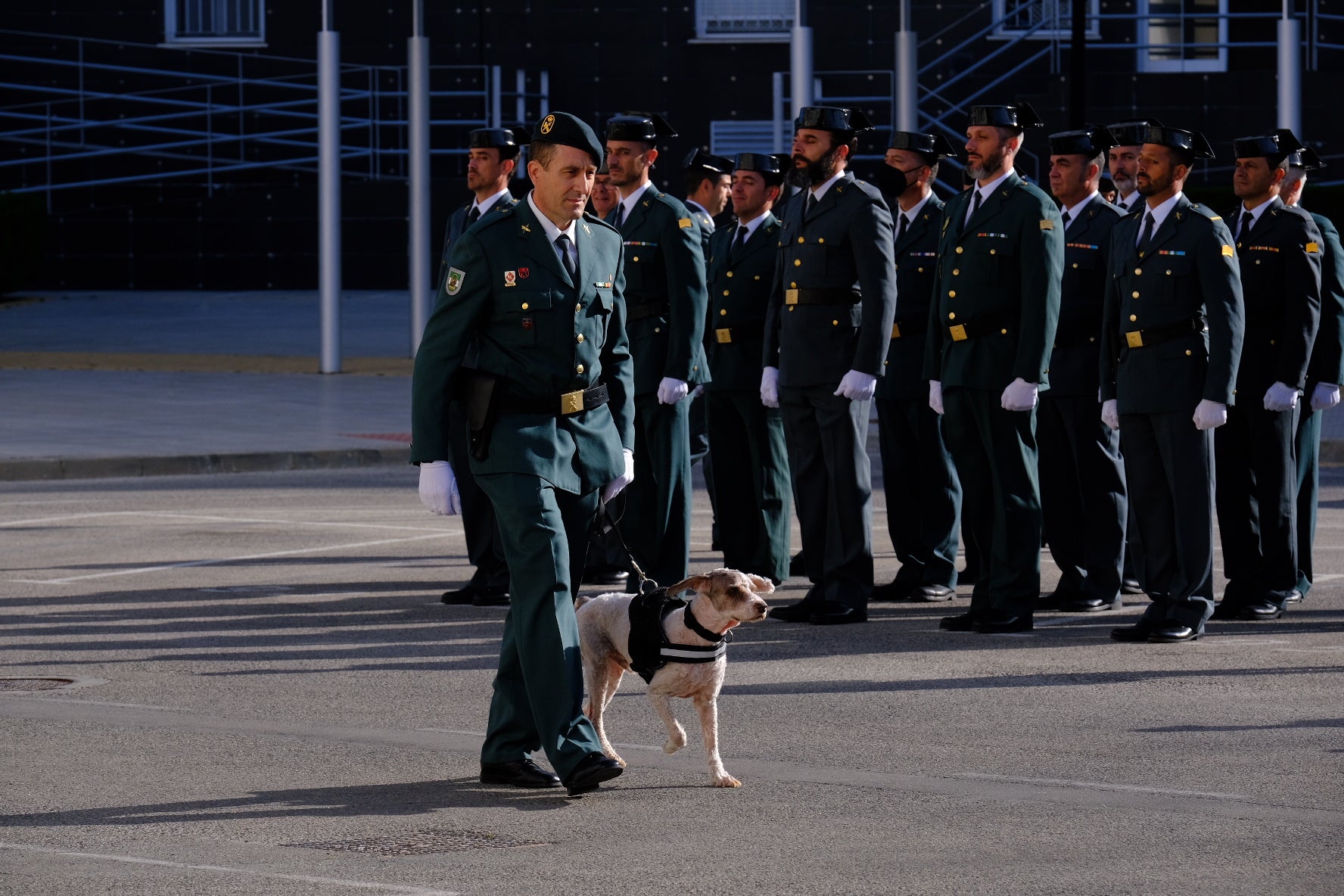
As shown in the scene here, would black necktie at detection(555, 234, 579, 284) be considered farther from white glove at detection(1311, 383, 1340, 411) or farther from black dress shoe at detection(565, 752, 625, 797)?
white glove at detection(1311, 383, 1340, 411)

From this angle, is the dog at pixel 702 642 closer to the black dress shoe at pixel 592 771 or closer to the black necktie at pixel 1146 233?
the black dress shoe at pixel 592 771

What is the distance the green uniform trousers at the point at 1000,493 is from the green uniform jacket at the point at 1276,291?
117 centimetres

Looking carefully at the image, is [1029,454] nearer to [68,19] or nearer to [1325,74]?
[1325,74]

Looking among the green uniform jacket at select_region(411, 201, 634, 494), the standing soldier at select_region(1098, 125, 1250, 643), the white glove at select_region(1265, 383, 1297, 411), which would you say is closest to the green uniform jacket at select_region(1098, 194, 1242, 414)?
the standing soldier at select_region(1098, 125, 1250, 643)

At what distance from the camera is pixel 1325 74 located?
1241 inches

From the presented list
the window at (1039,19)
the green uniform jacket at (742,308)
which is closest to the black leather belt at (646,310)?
the green uniform jacket at (742,308)

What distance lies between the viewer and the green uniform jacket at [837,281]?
35.4 ft

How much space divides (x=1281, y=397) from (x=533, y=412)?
16.2 ft

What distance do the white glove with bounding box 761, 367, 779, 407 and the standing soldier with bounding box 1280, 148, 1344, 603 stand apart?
2532mm

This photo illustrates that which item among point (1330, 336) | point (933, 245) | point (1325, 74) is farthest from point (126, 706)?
point (1325, 74)

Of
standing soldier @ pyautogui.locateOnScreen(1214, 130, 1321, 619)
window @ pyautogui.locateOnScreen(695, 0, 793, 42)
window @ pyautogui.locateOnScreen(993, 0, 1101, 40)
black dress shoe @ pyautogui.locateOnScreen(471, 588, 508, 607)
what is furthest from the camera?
window @ pyautogui.locateOnScreen(695, 0, 793, 42)

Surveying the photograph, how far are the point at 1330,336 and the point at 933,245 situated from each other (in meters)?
2.04

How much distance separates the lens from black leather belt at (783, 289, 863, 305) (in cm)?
1104

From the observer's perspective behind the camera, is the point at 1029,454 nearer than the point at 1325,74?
Yes
